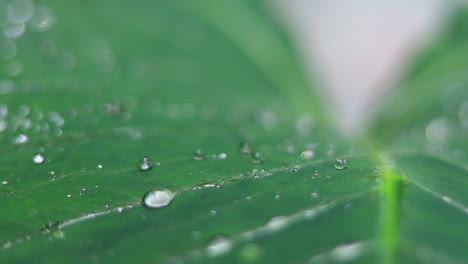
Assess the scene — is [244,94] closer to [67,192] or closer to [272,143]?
[272,143]

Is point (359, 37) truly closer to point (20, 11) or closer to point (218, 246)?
point (20, 11)

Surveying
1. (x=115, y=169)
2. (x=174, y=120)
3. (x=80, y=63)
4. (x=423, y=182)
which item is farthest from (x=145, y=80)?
(x=423, y=182)

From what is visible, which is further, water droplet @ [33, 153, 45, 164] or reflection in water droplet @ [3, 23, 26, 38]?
reflection in water droplet @ [3, 23, 26, 38]

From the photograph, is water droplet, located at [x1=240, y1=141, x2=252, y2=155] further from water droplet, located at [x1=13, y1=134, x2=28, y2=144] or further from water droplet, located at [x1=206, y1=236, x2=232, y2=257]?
water droplet, located at [x1=13, y1=134, x2=28, y2=144]

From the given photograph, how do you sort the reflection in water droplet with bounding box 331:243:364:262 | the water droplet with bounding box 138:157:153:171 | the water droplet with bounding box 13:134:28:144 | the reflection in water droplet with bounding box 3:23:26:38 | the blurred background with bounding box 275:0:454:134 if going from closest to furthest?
the reflection in water droplet with bounding box 331:243:364:262, the water droplet with bounding box 138:157:153:171, the water droplet with bounding box 13:134:28:144, the reflection in water droplet with bounding box 3:23:26:38, the blurred background with bounding box 275:0:454:134

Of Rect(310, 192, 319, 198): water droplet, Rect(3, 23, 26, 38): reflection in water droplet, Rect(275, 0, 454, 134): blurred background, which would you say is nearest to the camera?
Rect(310, 192, 319, 198): water droplet

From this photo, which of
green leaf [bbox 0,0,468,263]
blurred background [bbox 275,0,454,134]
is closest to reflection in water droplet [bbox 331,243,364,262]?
green leaf [bbox 0,0,468,263]

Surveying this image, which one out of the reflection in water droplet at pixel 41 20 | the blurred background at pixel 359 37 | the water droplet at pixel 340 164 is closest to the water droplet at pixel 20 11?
the reflection in water droplet at pixel 41 20
